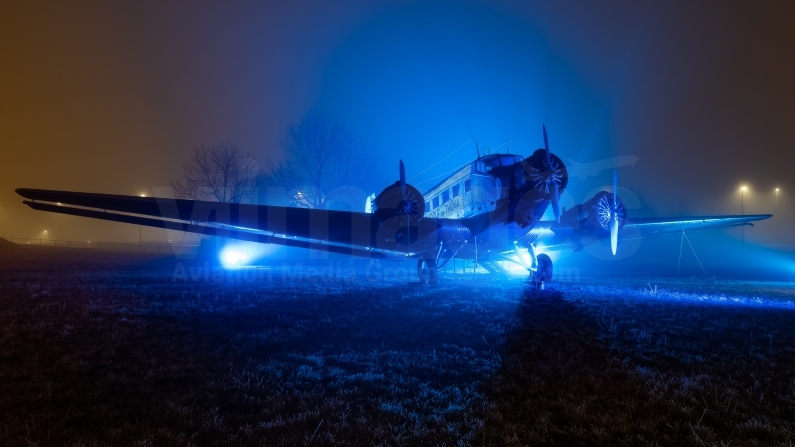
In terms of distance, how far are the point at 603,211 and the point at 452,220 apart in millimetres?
6017

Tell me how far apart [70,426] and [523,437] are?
177 inches

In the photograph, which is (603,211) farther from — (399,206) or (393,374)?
(393,374)

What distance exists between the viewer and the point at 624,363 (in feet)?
20.5

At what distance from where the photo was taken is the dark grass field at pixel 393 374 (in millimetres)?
4141

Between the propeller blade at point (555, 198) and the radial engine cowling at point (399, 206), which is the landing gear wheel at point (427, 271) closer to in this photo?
the radial engine cowling at point (399, 206)

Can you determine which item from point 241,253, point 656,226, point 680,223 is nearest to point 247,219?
point 656,226

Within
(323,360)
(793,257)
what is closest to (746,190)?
(793,257)

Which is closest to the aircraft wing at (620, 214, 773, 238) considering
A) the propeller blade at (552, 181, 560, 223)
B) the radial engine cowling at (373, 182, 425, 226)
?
the propeller blade at (552, 181, 560, 223)

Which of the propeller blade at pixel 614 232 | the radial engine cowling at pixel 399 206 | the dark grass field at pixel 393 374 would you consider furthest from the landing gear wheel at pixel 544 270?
the dark grass field at pixel 393 374

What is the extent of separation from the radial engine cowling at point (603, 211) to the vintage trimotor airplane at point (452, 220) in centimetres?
4

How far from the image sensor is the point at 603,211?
16.7 meters

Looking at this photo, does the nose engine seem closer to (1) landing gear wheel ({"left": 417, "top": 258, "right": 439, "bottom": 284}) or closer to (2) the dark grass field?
(1) landing gear wheel ({"left": 417, "top": 258, "right": 439, "bottom": 284})

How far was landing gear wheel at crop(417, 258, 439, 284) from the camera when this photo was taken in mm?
18328

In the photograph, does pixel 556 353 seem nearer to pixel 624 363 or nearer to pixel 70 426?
pixel 624 363
